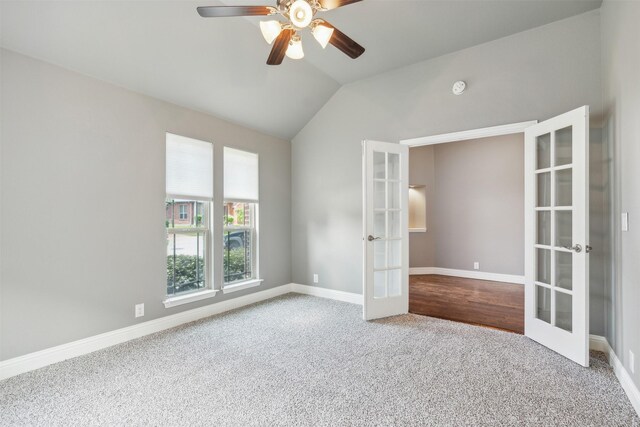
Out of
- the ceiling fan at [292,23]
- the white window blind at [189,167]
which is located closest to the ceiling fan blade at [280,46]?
the ceiling fan at [292,23]

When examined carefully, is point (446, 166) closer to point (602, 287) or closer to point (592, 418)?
point (602, 287)

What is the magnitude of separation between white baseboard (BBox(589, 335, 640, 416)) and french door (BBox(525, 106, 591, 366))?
0.19 m

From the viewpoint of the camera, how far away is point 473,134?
3498mm

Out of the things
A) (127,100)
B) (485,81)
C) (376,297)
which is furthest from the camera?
(376,297)

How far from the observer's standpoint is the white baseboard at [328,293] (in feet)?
14.2

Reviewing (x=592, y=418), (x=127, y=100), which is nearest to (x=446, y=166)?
(x=592, y=418)

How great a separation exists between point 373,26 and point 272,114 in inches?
69.0

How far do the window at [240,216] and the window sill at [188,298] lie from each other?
0.35 meters

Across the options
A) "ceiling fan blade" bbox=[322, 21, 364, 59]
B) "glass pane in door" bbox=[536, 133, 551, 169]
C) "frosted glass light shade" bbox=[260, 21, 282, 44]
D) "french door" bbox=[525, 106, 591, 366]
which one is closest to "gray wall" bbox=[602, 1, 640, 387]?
"french door" bbox=[525, 106, 591, 366]

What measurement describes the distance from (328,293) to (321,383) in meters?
2.31

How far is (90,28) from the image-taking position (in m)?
2.50

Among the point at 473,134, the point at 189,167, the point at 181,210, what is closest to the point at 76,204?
the point at 181,210

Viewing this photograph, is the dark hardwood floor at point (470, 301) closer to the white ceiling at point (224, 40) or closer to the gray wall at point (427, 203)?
the gray wall at point (427, 203)

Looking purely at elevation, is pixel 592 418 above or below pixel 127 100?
below
